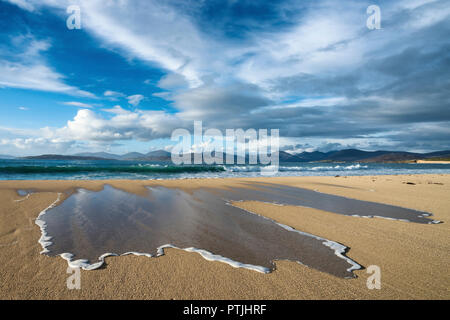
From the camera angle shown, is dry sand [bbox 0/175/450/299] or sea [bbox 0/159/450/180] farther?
sea [bbox 0/159/450/180]

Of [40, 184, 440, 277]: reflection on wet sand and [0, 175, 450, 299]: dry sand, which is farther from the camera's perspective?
[40, 184, 440, 277]: reflection on wet sand

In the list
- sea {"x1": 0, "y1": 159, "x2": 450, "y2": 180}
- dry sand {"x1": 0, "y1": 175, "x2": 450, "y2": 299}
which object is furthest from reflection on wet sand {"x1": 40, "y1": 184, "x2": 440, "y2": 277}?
sea {"x1": 0, "y1": 159, "x2": 450, "y2": 180}

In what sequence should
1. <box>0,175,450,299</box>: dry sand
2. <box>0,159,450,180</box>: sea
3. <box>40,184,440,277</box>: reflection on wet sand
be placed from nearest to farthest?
<box>0,175,450,299</box>: dry sand → <box>40,184,440,277</box>: reflection on wet sand → <box>0,159,450,180</box>: sea

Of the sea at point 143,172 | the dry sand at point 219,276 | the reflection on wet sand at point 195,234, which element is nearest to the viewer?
the dry sand at point 219,276

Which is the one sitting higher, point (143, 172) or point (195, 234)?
point (195, 234)

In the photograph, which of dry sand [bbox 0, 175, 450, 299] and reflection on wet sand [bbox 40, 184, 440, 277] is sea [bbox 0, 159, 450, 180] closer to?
reflection on wet sand [bbox 40, 184, 440, 277]

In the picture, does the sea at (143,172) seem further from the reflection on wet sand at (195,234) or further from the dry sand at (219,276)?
the dry sand at (219,276)

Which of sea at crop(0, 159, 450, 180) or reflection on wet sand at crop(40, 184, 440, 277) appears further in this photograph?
sea at crop(0, 159, 450, 180)

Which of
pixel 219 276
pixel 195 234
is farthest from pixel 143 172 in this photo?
pixel 219 276

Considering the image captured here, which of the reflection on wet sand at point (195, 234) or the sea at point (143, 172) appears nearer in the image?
the reflection on wet sand at point (195, 234)

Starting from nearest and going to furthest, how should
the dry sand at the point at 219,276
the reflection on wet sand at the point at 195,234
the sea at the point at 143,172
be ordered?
the dry sand at the point at 219,276 → the reflection on wet sand at the point at 195,234 → the sea at the point at 143,172

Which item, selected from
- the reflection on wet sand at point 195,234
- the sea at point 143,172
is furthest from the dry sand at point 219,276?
the sea at point 143,172

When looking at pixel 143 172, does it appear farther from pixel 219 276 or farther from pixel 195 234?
pixel 219 276

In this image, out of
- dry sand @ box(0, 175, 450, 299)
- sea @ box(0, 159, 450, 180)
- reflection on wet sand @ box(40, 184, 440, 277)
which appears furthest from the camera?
sea @ box(0, 159, 450, 180)
